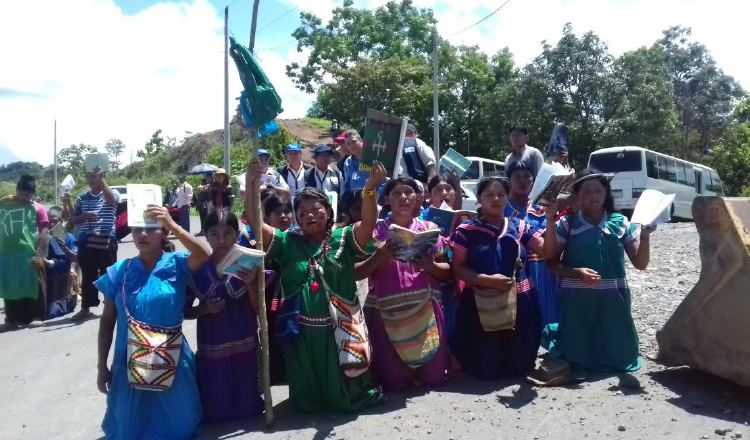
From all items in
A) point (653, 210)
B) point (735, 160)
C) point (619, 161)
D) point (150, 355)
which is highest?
point (735, 160)

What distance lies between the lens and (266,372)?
4.05 meters

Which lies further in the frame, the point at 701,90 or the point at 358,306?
the point at 701,90

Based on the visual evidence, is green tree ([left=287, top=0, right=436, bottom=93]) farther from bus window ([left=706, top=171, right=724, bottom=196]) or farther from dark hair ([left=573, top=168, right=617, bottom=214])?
dark hair ([left=573, top=168, right=617, bottom=214])

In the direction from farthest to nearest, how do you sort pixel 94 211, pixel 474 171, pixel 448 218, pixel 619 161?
pixel 474 171
pixel 619 161
pixel 94 211
pixel 448 218

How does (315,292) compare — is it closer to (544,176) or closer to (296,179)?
(544,176)

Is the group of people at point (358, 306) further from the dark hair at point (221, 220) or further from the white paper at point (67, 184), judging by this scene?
the white paper at point (67, 184)

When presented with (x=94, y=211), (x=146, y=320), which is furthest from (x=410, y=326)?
(x=94, y=211)

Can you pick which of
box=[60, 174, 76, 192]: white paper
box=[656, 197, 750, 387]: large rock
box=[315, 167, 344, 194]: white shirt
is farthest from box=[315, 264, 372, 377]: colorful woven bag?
box=[60, 174, 76, 192]: white paper

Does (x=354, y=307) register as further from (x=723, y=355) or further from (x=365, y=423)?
(x=723, y=355)

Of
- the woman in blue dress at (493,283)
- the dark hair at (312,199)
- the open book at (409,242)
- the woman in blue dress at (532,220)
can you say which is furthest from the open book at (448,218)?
the dark hair at (312,199)

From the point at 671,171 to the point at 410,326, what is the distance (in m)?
18.9

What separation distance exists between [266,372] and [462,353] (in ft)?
4.85

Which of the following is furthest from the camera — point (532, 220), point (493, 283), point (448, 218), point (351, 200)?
point (351, 200)

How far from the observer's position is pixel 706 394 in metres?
4.16
